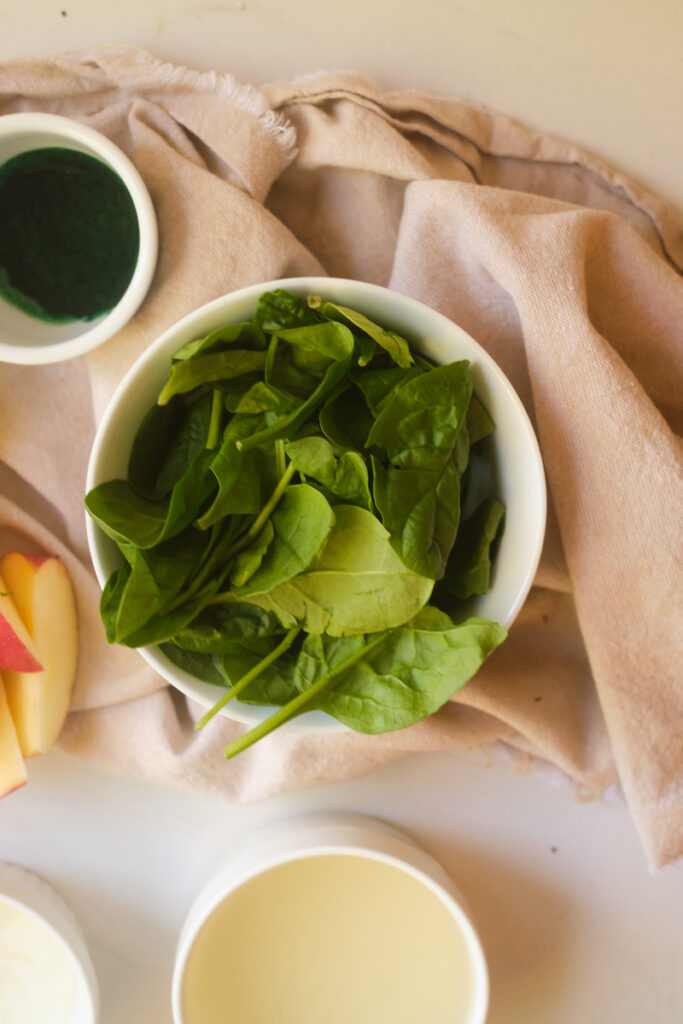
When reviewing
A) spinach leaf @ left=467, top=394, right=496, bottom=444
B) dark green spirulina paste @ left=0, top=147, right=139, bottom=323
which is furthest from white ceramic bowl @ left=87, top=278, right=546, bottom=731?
dark green spirulina paste @ left=0, top=147, right=139, bottom=323

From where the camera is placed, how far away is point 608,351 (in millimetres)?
551

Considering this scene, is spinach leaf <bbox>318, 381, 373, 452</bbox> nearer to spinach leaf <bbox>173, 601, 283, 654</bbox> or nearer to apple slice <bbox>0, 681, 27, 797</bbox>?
spinach leaf <bbox>173, 601, 283, 654</bbox>

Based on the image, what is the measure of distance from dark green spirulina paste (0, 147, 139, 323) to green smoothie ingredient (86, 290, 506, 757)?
121 mm

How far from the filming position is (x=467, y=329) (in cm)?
59

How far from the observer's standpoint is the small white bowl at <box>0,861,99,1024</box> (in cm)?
63

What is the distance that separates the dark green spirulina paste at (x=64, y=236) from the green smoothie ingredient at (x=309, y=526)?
0.12 metres

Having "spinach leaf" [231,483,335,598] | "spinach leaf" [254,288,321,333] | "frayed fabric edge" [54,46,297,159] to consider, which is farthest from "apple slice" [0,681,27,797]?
"frayed fabric edge" [54,46,297,159]

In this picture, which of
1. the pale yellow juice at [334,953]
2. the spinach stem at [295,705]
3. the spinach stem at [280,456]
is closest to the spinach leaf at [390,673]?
the spinach stem at [295,705]

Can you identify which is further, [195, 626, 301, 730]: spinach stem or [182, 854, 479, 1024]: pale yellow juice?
[182, 854, 479, 1024]: pale yellow juice

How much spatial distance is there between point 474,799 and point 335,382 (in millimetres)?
369

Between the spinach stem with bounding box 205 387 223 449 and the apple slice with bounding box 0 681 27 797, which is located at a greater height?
the spinach stem with bounding box 205 387 223 449

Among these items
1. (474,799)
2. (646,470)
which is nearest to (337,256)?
(646,470)

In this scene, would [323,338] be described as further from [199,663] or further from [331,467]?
[199,663]

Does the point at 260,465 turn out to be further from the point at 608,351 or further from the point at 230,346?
the point at 608,351
